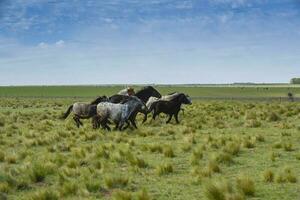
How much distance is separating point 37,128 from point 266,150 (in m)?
13.4

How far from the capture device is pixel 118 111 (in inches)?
849

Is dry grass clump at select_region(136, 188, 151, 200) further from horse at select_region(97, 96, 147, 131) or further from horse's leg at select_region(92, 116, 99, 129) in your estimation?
horse's leg at select_region(92, 116, 99, 129)

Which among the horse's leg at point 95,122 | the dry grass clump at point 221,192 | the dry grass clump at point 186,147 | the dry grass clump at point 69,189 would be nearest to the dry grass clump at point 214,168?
the dry grass clump at point 221,192

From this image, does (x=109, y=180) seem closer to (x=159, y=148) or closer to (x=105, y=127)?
(x=159, y=148)

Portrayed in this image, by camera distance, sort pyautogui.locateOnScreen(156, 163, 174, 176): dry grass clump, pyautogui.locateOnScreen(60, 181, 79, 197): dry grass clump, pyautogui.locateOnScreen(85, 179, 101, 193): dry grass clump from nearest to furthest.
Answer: pyautogui.locateOnScreen(60, 181, 79, 197): dry grass clump
pyautogui.locateOnScreen(85, 179, 101, 193): dry grass clump
pyautogui.locateOnScreen(156, 163, 174, 176): dry grass clump

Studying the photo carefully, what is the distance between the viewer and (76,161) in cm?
1313

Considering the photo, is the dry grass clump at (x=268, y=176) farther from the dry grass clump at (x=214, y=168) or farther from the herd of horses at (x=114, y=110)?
the herd of horses at (x=114, y=110)

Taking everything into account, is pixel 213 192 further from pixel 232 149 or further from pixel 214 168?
pixel 232 149

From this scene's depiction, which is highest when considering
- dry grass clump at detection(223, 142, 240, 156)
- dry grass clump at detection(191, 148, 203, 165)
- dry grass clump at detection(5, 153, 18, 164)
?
dry grass clump at detection(223, 142, 240, 156)

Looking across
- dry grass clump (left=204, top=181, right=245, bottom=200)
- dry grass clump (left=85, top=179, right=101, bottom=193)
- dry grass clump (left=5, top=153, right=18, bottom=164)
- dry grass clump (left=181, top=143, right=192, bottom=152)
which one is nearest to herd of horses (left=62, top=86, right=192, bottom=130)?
dry grass clump (left=181, top=143, right=192, bottom=152)

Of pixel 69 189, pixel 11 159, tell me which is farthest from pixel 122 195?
pixel 11 159

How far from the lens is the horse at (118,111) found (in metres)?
21.6

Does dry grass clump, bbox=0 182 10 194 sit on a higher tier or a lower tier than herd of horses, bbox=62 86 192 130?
lower

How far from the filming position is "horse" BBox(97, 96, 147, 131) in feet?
71.0
